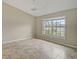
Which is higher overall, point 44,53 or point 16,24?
point 16,24

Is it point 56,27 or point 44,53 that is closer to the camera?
point 56,27

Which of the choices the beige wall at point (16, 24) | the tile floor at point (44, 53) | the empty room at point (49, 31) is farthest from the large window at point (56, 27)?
the beige wall at point (16, 24)

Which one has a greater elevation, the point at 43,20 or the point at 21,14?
the point at 21,14

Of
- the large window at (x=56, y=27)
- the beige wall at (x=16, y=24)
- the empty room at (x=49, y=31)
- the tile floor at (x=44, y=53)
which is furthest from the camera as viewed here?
the beige wall at (x=16, y=24)

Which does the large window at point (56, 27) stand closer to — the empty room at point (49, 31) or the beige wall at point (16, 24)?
the empty room at point (49, 31)

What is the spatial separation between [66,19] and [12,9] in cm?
219

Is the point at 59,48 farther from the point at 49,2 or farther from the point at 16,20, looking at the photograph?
the point at 16,20

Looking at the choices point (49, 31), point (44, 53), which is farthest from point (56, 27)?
point (44, 53)

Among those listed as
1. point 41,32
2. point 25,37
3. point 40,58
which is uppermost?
point 41,32

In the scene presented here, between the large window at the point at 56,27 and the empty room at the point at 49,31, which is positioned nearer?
the large window at the point at 56,27

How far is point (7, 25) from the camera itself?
118 inches

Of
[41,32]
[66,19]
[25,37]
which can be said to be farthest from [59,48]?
[25,37]

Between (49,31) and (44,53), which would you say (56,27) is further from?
(44,53)

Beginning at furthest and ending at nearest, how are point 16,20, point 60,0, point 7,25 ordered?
point 16,20, point 7,25, point 60,0
